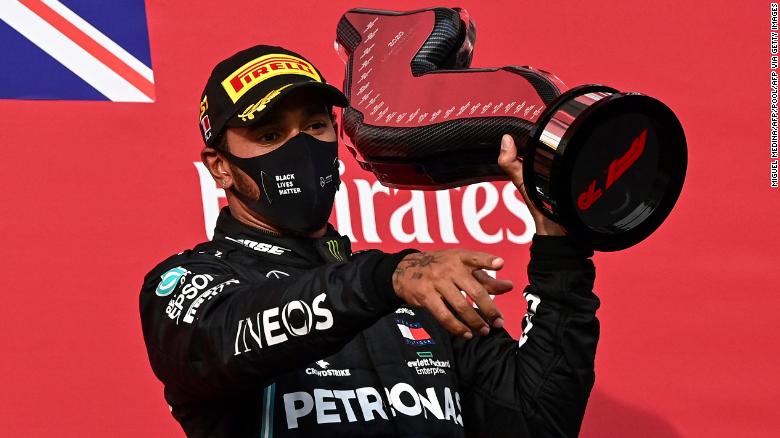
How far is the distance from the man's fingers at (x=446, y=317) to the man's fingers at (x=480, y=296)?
22 millimetres

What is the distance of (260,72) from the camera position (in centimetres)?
144

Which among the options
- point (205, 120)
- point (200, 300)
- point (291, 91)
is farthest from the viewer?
point (205, 120)

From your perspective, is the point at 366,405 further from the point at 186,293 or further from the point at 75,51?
the point at 75,51

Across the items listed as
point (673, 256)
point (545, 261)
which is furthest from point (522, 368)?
point (673, 256)

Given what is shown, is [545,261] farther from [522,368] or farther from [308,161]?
[308,161]

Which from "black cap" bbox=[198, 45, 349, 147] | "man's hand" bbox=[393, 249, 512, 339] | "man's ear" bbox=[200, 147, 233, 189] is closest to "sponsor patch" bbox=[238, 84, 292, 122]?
"black cap" bbox=[198, 45, 349, 147]

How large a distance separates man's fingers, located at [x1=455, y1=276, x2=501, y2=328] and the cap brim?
1.77ft

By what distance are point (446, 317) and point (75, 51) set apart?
4.28 ft

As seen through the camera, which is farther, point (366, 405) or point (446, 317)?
point (366, 405)

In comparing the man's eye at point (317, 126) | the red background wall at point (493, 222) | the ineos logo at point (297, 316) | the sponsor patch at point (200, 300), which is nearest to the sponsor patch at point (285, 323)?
the ineos logo at point (297, 316)

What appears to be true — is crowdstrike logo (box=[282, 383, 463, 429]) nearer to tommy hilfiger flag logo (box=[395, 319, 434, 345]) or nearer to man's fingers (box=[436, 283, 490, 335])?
tommy hilfiger flag logo (box=[395, 319, 434, 345])

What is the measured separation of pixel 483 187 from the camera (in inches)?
80.9

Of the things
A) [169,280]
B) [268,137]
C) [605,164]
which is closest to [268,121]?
[268,137]

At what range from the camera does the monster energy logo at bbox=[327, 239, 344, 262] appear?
1.49 meters
